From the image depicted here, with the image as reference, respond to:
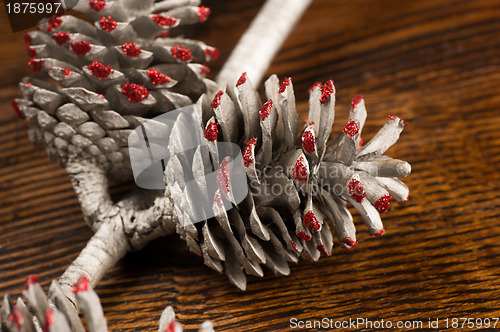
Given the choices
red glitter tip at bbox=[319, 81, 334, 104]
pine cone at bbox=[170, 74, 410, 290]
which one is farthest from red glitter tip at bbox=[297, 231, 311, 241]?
red glitter tip at bbox=[319, 81, 334, 104]

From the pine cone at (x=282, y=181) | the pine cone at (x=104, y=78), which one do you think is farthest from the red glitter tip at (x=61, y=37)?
the pine cone at (x=282, y=181)

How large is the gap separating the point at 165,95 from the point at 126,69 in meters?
0.04

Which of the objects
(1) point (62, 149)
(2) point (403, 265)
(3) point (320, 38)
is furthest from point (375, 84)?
(1) point (62, 149)

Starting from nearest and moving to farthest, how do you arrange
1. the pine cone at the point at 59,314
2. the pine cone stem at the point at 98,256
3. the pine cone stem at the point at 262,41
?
the pine cone at the point at 59,314 < the pine cone stem at the point at 98,256 < the pine cone stem at the point at 262,41

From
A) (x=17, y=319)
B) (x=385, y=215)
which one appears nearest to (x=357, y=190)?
(x=385, y=215)

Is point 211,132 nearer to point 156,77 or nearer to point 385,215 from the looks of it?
point 156,77

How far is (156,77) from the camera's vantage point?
435 mm

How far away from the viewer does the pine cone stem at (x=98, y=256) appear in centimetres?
41

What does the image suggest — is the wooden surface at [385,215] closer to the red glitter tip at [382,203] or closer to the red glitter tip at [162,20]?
the red glitter tip at [382,203]

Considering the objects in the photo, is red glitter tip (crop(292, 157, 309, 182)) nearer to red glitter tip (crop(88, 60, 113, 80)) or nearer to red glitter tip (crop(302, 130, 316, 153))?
red glitter tip (crop(302, 130, 316, 153))

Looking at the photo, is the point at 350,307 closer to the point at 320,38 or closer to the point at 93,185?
the point at 93,185

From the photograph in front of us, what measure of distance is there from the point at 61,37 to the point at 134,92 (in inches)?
3.1

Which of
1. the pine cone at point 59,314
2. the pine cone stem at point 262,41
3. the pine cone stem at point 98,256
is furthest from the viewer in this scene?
the pine cone stem at point 262,41

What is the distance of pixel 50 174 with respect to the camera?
55 cm
